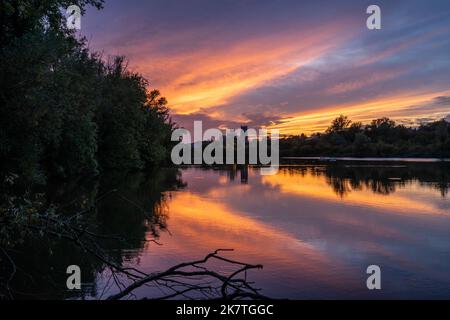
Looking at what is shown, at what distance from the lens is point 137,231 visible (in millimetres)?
13883

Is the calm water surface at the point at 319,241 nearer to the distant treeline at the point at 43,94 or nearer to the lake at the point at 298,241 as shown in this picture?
the lake at the point at 298,241

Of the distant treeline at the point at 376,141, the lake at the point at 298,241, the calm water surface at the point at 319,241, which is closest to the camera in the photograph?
the lake at the point at 298,241

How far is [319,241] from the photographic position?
12523 mm

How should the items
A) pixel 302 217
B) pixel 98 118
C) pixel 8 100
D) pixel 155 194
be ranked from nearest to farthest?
pixel 302 217
pixel 8 100
pixel 155 194
pixel 98 118

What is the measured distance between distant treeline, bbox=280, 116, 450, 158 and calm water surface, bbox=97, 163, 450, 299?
89.7 metres

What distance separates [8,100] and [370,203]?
16.6 meters

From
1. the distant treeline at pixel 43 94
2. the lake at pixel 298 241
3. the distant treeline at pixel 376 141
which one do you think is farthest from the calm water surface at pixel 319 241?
the distant treeline at pixel 376 141

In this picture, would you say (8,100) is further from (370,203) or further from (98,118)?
(98,118)

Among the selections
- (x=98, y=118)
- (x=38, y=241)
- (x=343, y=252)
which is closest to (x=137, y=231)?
(x=38, y=241)

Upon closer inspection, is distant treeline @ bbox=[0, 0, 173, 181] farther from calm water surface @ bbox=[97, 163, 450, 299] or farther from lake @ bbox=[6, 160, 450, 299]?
calm water surface @ bbox=[97, 163, 450, 299]

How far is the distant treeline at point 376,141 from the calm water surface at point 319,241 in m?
89.7

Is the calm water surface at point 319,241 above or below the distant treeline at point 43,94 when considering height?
below

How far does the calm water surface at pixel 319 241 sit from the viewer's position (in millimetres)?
8570

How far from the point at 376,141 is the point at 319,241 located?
128m
